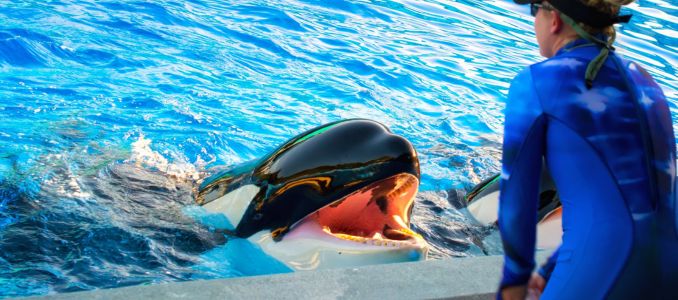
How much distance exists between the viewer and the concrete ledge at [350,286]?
3.10 meters

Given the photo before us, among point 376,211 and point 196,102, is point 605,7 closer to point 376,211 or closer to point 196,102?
point 376,211

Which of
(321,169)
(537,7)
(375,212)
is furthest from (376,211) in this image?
(537,7)

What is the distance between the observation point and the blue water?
441 centimetres

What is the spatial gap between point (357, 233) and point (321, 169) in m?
0.34

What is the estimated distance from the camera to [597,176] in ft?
7.83

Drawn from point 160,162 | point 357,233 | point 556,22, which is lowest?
point 160,162

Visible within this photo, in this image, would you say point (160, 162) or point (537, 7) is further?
point (160, 162)

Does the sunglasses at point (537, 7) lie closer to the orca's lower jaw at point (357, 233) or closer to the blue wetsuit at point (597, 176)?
the blue wetsuit at point (597, 176)

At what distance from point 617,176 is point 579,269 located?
0.95ft

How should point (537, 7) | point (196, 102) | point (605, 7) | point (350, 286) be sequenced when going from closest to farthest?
point (605, 7), point (537, 7), point (350, 286), point (196, 102)

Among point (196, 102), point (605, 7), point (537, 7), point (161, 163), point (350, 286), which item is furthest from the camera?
point (196, 102)

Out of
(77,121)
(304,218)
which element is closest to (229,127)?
(77,121)

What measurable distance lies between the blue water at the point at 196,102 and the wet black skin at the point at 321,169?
37 centimetres

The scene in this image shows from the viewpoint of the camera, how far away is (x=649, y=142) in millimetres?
2373
